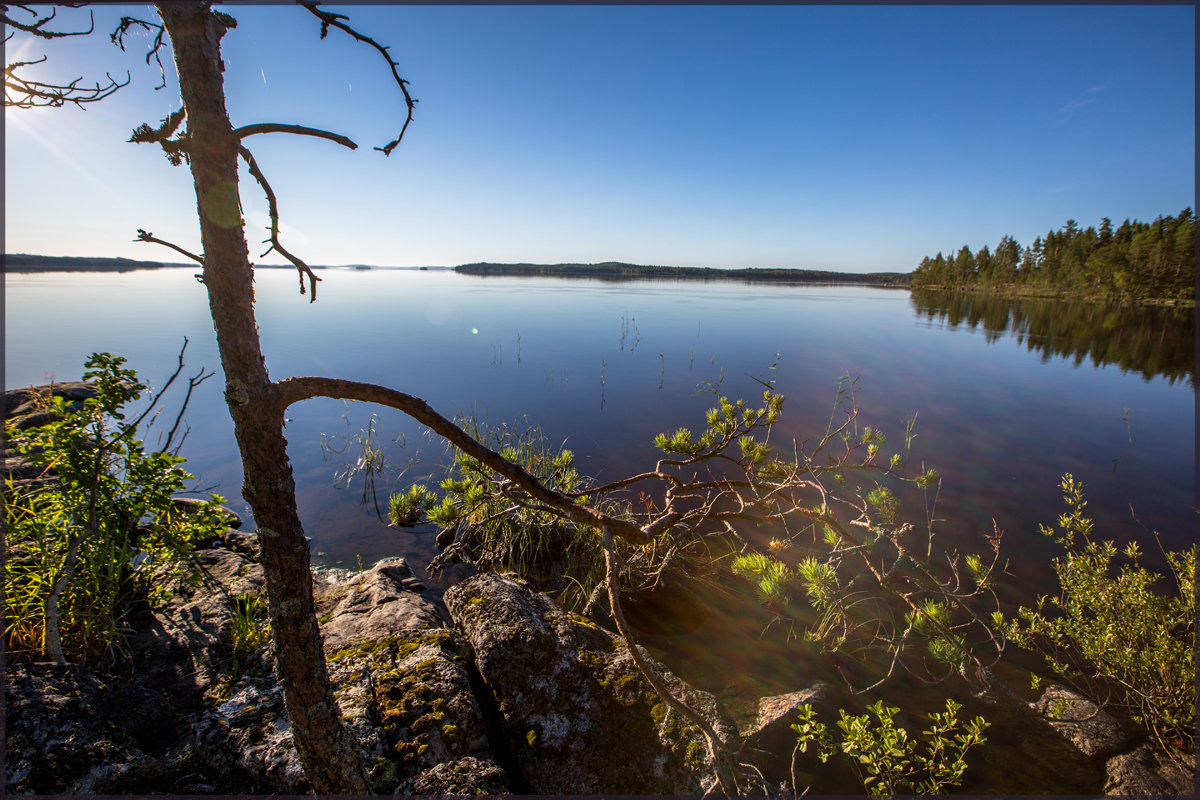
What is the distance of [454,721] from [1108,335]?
4207 cm

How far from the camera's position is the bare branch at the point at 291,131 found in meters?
1.48

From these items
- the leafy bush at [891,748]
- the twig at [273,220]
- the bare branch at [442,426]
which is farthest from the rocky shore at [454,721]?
the twig at [273,220]

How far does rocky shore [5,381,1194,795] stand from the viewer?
2.30 m

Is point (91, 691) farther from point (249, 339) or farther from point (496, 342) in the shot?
point (496, 342)

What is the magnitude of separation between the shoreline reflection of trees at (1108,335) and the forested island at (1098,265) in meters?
10.3

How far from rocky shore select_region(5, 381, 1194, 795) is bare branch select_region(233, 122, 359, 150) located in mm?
2821

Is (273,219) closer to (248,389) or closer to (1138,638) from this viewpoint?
(248,389)

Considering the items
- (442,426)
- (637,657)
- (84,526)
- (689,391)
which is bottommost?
(84,526)

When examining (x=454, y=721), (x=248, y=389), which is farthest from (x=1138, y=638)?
(x=248, y=389)

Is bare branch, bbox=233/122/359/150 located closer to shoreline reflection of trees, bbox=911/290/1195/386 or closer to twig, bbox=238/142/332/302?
twig, bbox=238/142/332/302

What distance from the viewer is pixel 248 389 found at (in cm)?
155

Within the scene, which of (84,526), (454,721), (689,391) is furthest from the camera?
(689,391)

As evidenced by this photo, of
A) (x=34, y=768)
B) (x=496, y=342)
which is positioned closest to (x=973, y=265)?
(x=496, y=342)

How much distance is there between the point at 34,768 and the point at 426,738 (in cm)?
173
